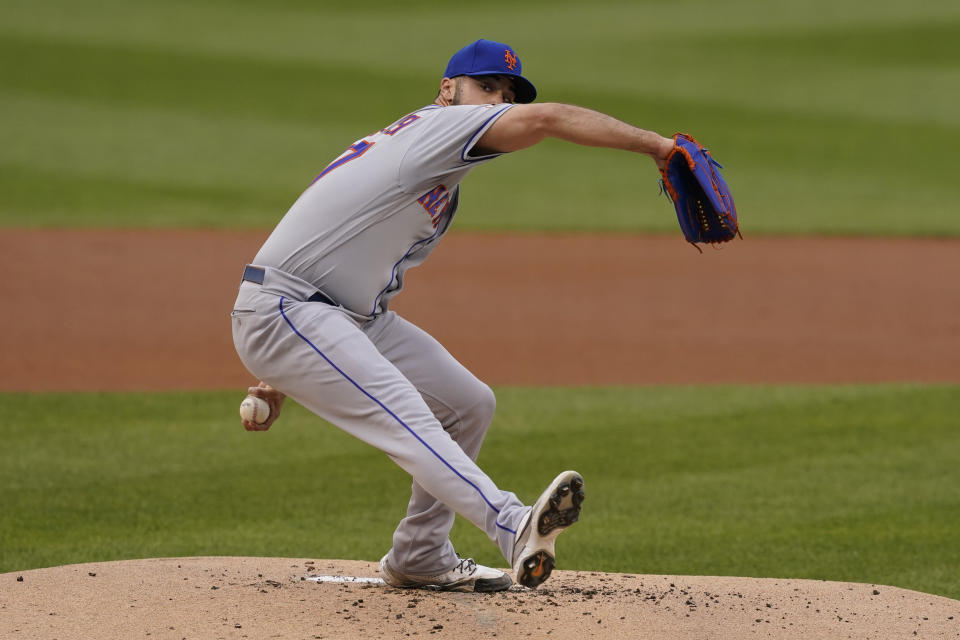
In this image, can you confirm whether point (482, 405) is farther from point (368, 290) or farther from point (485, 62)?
point (485, 62)

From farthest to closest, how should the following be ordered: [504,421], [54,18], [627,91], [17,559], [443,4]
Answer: [443,4] → [54,18] → [627,91] → [504,421] → [17,559]

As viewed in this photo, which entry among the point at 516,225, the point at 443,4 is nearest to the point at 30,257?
the point at 516,225

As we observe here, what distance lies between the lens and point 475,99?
4.90 m

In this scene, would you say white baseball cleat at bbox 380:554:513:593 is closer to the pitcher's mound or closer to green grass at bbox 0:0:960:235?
the pitcher's mound

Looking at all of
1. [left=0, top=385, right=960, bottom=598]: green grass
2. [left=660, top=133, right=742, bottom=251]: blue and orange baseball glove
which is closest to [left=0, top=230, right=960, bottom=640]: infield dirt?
[left=0, top=385, right=960, bottom=598]: green grass

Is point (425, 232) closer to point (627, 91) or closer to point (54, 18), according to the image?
point (627, 91)

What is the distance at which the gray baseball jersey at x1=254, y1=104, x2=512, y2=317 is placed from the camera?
15.0 feet

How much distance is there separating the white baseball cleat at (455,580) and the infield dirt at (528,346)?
17 centimetres

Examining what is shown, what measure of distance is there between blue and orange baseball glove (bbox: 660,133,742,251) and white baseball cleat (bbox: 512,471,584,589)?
3.05 feet

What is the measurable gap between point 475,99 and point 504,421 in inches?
170

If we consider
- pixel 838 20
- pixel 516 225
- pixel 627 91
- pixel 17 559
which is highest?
pixel 838 20

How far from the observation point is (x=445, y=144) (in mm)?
4500

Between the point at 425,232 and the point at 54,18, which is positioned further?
the point at 54,18

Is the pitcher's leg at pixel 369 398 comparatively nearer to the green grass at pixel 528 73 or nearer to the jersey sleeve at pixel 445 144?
the jersey sleeve at pixel 445 144
